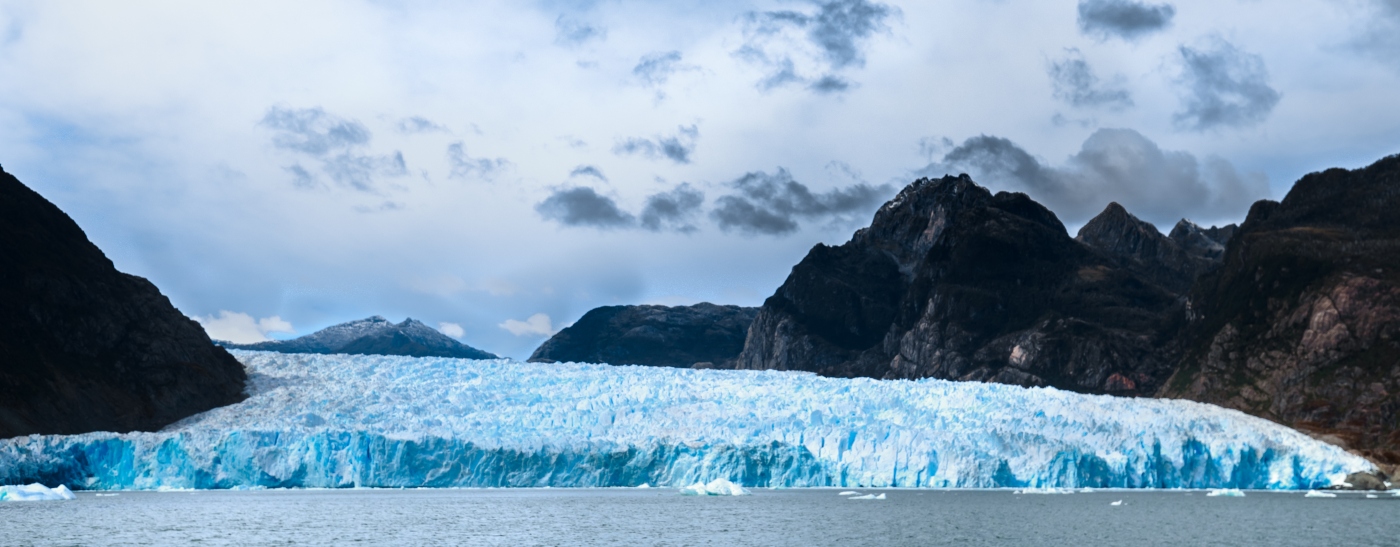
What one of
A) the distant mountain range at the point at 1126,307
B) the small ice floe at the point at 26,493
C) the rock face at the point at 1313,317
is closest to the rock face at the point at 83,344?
the small ice floe at the point at 26,493

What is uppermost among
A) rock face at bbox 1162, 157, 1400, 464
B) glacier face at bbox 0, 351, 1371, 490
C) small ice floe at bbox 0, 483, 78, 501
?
rock face at bbox 1162, 157, 1400, 464

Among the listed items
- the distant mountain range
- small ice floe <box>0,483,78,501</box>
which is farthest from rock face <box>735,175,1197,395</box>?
small ice floe <box>0,483,78,501</box>

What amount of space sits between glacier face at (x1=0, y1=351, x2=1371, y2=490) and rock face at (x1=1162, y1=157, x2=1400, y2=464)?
22946 millimetres

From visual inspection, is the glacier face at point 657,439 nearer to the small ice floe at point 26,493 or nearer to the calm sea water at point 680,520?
the calm sea water at point 680,520

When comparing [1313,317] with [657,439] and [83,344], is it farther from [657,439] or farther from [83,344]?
[83,344]

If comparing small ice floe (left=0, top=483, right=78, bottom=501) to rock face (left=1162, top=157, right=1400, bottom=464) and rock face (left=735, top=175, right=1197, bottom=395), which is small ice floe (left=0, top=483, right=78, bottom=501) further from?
rock face (left=735, top=175, right=1197, bottom=395)

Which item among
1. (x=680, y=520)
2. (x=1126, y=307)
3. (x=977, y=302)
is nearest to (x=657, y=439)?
(x=680, y=520)

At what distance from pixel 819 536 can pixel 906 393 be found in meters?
27.6

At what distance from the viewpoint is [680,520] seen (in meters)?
41.2

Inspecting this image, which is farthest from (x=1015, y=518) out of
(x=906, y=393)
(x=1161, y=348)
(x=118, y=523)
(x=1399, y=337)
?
(x=1161, y=348)

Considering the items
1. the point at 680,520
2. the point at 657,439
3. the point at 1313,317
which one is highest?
the point at 1313,317

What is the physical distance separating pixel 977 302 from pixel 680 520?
123 metres

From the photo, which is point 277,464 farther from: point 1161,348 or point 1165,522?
point 1161,348

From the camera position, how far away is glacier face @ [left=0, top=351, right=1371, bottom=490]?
52406mm
